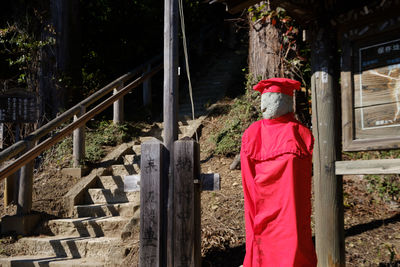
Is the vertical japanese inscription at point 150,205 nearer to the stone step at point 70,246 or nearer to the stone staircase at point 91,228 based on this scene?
the stone staircase at point 91,228

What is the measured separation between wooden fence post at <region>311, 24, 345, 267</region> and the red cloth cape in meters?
0.32

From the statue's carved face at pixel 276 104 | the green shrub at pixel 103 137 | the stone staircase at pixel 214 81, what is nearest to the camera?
the statue's carved face at pixel 276 104

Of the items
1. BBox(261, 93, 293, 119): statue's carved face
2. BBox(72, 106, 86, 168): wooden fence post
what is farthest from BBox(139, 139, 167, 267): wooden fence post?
BBox(72, 106, 86, 168): wooden fence post

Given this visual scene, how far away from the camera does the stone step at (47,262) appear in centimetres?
451

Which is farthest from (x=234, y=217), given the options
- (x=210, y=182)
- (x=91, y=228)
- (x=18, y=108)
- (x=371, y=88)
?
(x=18, y=108)

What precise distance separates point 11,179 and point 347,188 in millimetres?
5228

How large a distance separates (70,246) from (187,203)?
232 cm

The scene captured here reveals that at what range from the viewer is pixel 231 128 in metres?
6.77

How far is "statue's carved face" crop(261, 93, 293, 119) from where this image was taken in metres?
3.16

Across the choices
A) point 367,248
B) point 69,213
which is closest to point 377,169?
point 367,248

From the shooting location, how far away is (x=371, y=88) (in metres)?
3.12

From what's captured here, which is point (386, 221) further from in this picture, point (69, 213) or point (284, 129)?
point (69, 213)

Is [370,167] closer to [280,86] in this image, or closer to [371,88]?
[371,88]

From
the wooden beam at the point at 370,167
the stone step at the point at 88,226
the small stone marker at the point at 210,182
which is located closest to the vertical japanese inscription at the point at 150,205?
the small stone marker at the point at 210,182
